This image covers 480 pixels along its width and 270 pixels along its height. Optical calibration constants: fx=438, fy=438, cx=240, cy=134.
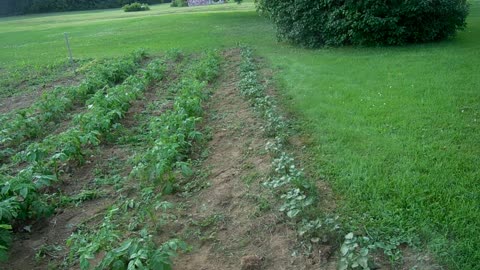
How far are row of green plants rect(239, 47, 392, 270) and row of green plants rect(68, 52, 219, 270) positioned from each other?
40.5 inches

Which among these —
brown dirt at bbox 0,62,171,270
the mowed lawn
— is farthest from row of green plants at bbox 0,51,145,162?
the mowed lawn

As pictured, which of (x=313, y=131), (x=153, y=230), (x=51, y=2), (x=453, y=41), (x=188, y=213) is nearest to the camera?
(x=153, y=230)

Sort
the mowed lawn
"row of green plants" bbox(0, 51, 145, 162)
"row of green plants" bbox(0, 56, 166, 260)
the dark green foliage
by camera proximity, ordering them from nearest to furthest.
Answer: the mowed lawn
"row of green plants" bbox(0, 56, 166, 260)
"row of green plants" bbox(0, 51, 145, 162)
the dark green foliage

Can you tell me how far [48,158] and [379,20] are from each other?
31.4 feet

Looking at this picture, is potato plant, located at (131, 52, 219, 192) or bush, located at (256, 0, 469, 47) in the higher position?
bush, located at (256, 0, 469, 47)

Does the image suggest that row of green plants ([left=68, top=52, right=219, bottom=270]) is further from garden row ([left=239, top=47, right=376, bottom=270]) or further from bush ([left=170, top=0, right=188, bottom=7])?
bush ([left=170, top=0, right=188, bottom=7])

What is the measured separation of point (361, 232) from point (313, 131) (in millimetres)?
2640

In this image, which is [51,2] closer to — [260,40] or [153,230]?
[260,40]

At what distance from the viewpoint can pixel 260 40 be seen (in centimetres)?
1609

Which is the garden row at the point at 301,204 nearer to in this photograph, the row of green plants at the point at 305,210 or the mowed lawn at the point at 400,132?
the row of green plants at the point at 305,210

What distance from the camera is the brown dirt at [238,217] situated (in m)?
3.71

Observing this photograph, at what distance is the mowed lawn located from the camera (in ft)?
12.8

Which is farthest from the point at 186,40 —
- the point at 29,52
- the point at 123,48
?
the point at 29,52

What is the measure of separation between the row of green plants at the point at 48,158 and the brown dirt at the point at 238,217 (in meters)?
1.56
